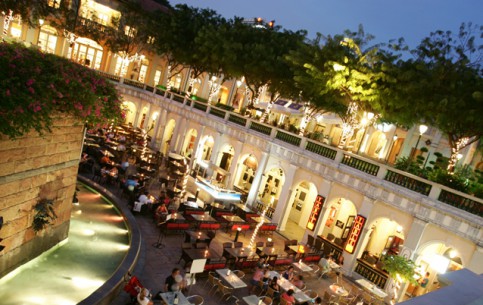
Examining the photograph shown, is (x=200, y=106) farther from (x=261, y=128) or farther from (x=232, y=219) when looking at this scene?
(x=232, y=219)

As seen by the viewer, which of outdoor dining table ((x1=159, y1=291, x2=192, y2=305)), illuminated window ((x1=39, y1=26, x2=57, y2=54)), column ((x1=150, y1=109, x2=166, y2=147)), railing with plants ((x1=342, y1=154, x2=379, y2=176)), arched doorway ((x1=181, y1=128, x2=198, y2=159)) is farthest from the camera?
illuminated window ((x1=39, y1=26, x2=57, y2=54))

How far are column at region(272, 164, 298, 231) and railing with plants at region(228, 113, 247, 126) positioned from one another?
570 cm

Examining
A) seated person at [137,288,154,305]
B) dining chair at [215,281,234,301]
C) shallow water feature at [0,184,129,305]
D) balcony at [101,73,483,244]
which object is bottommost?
shallow water feature at [0,184,129,305]

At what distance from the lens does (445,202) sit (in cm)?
1476

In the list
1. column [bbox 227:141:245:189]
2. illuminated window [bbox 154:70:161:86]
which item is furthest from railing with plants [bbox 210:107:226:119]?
illuminated window [bbox 154:70:161:86]

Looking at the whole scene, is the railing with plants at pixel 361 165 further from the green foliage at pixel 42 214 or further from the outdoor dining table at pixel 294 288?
the green foliage at pixel 42 214

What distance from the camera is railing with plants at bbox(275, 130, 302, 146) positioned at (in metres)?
21.4

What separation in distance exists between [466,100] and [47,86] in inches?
650

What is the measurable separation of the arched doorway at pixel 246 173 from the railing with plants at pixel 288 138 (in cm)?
288

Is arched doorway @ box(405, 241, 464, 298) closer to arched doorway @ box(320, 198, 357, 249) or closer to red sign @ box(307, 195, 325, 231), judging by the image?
arched doorway @ box(320, 198, 357, 249)

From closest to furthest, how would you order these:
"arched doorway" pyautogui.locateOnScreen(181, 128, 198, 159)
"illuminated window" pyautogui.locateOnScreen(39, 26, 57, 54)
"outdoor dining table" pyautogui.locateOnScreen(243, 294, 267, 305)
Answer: "outdoor dining table" pyautogui.locateOnScreen(243, 294, 267, 305)
"arched doorway" pyautogui.locateOnScreen(181, 128, 198, 159)
"illuminated window" pyautogui.locateOnScreen(39, 26, 57, 54)

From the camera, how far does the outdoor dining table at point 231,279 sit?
12111 millimetres

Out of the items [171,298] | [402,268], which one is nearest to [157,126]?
[171,298]

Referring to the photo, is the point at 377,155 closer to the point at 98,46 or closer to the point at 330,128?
the point at 330,128
